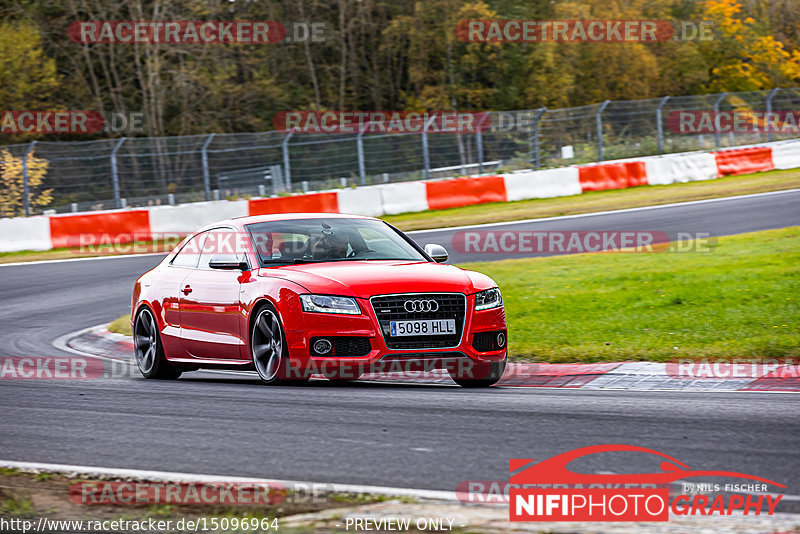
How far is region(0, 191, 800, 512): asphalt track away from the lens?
5262mm

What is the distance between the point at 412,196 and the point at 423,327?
729 inches

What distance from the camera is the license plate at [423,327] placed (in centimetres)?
789

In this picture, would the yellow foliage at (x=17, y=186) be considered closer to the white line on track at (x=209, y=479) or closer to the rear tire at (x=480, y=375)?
the rear tire at (x=480, y=375)

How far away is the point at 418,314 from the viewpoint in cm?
798

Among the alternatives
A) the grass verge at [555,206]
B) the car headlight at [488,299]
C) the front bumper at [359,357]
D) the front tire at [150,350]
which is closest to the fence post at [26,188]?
the grass verge at [555,206]

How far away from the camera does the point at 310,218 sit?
930cm

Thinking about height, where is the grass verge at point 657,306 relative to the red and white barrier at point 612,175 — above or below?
below

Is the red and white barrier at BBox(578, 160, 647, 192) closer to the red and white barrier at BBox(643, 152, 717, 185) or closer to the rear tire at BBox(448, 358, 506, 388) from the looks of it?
the red and white barrier at BBox(643, 152, 717, 185)

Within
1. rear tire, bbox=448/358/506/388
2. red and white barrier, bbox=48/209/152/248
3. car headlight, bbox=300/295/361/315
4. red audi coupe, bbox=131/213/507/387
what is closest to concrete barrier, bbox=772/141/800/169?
red and white barrier, bbox=48/209/152/248

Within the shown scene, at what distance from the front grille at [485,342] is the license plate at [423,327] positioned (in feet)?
0.78

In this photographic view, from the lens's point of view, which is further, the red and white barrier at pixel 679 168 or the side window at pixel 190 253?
the red and white barrier at pixel 679 168

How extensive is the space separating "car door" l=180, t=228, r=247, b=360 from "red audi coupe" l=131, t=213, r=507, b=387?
0.04ft

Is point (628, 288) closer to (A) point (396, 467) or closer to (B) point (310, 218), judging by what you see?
(B) point (310, 218)

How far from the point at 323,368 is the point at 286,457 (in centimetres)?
239
